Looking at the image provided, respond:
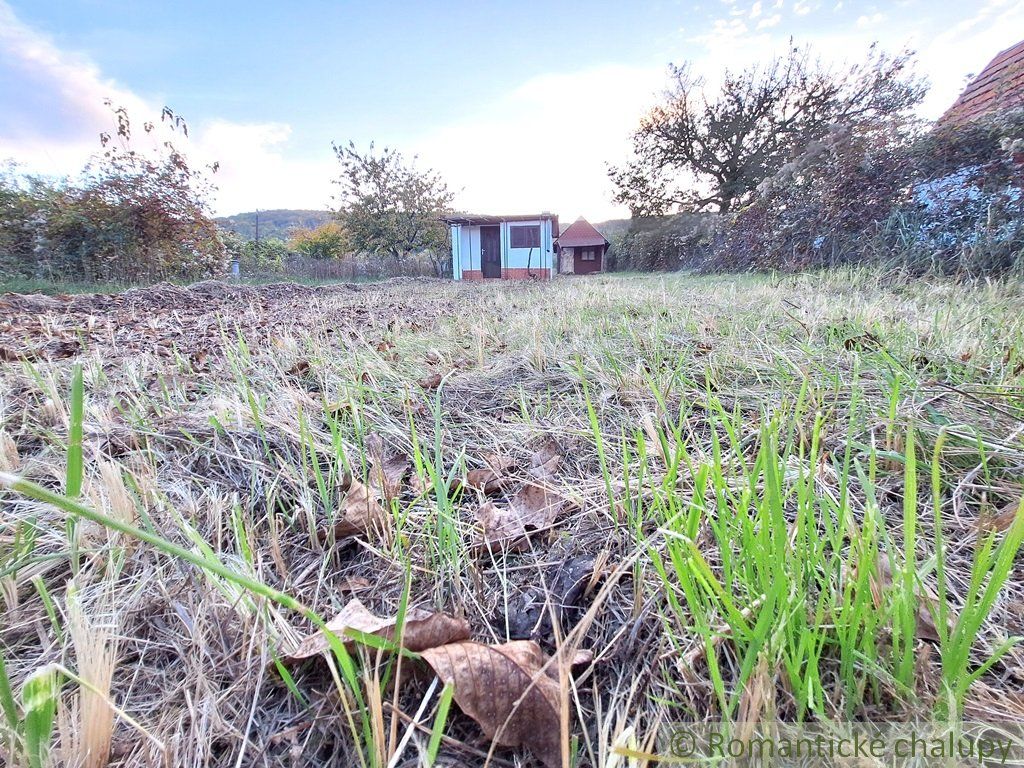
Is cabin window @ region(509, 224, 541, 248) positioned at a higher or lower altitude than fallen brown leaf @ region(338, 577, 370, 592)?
higher

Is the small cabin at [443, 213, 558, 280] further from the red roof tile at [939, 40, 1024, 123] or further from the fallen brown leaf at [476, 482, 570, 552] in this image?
the fallen brown leaf at [476, 482, 570, 552]

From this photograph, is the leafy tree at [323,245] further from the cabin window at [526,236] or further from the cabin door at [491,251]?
the cabin window at [526,236]

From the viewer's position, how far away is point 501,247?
693 inches

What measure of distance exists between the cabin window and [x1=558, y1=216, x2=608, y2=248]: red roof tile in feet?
32.1

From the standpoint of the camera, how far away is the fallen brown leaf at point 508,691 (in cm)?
49

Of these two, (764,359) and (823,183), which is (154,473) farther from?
(823,183)

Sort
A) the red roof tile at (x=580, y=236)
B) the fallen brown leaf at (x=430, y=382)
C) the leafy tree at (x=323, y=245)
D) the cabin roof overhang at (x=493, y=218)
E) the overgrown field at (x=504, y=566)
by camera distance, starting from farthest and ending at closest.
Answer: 1. the red roof tile at (x=580, y=236)
2. the leafy tree at (x=323, y=245)
3. the cabin roof overhang at (x=493, y=218)
4. the fallen brown leaf at (x=430, y=382)
5. the overgrown field at (x=504, y=566)

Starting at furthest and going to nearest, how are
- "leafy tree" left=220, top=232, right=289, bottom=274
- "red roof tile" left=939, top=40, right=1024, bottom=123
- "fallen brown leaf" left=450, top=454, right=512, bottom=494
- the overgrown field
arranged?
"leafy tree" left=220, top=232, right=289, bottom=274 → "red roof tile" left=939, top=40, right=1024, bottom=123 → "fallen brown leaf" left=450, top=454, right=512, bottom=494 → the overgrown field

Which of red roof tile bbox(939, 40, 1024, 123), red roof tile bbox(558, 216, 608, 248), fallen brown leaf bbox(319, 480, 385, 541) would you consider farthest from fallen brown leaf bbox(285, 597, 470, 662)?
red roof tile bbox(558, 216, 608, 248)

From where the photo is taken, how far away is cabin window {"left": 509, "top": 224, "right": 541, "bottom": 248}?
17.3 meters

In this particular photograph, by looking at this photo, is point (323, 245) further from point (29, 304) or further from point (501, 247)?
point (29, 304)

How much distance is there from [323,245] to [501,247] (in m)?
10.9

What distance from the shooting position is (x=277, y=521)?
0.88 m

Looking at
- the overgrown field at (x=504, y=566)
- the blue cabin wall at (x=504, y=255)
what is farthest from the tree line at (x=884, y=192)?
the blue cabin wall at (x=504, y=255)
